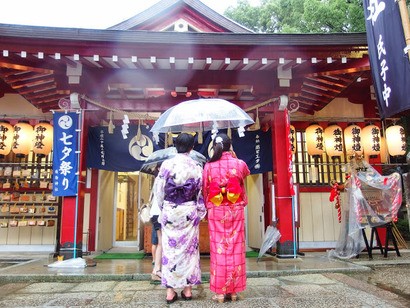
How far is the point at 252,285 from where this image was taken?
18.4 ft

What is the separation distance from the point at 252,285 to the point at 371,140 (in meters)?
6.35

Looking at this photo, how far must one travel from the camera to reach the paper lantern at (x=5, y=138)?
30.8 ft

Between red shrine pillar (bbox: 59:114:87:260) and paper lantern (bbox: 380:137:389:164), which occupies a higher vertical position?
paper lantern (bbox: 380:137:389:164)

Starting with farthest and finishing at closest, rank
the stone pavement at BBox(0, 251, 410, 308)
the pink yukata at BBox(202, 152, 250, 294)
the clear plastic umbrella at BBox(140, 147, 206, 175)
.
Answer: the clear plastic umbrella at BBox(140, 147, 206, 175) < the stone pavement at BBox(0, 251, 410, 308) < the pink yukata at BBox(202, 152, 250, 294)

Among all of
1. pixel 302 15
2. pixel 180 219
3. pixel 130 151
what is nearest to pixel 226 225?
pixel 180 219

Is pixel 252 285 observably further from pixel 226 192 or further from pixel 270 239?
pixel 270 239

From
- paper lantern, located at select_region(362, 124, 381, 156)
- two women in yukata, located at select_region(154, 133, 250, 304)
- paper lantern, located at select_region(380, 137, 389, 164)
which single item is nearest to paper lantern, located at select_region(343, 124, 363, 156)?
paper lantern, located at select_region(362, 124, 381, 156)

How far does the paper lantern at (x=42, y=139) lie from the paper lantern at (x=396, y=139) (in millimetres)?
9384

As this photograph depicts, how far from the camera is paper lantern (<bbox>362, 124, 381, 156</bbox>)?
9.83 m

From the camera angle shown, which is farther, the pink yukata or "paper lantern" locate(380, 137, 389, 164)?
"paper lantern" locate(380, 137, 389, 164)

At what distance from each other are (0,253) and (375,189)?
32.8 feet

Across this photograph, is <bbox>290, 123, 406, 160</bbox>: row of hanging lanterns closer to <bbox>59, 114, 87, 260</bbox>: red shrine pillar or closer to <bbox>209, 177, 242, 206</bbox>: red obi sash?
<bbox>209, 177, 242, 206</bbox>: red obi sash

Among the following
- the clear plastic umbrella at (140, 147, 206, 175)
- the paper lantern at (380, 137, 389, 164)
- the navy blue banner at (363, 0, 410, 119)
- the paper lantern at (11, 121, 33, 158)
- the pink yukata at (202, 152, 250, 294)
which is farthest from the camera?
the paper lantern at (380, 137, 389, 164)

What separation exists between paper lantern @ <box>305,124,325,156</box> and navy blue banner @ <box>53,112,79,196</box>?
248 inches
